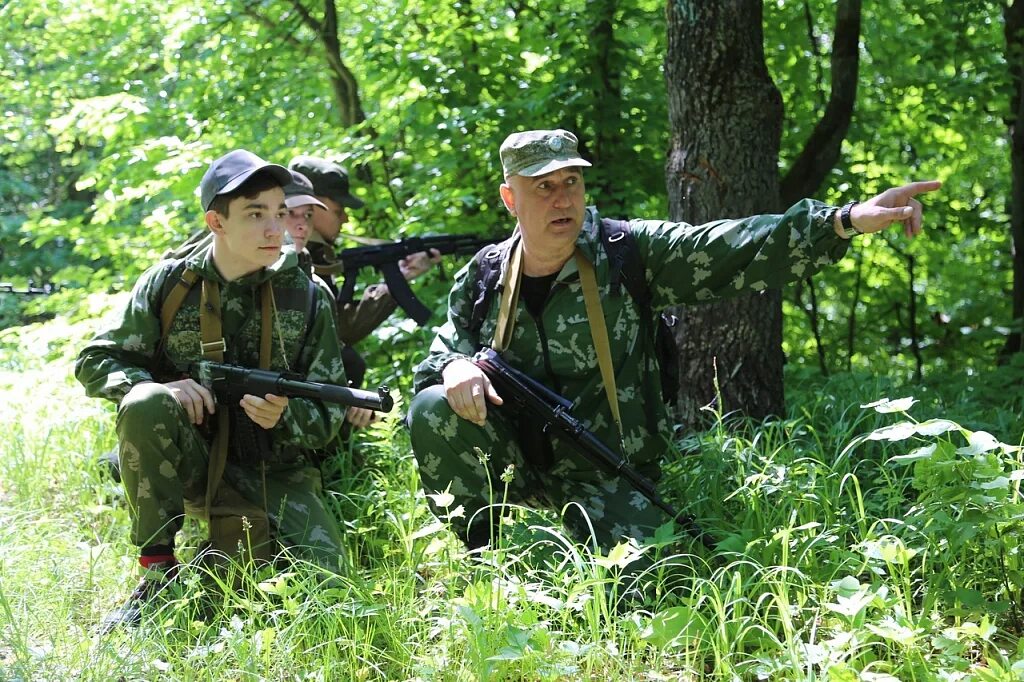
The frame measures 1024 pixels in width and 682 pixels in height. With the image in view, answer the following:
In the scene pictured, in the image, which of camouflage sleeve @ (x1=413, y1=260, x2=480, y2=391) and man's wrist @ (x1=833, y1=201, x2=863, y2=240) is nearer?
man's wrist @ (x1=833, y1=201, x2=863, y2=240)

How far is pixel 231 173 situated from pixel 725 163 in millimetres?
2109

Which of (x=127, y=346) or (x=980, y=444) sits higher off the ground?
(x=127, y=346)

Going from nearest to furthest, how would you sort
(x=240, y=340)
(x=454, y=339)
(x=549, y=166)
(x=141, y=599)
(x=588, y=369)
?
1. (x=141, y=599)
2. (x=549, y=166)
3. (x=588, y=369)
4. (x=454, y=339)
5. (x=240, y=340)

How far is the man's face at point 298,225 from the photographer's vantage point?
459 cm

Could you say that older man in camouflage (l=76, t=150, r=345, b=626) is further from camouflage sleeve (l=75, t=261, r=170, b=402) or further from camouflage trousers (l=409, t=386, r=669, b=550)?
camouflage trousers (l=409, t=386, r=669, b=550)

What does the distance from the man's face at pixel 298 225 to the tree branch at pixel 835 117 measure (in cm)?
300

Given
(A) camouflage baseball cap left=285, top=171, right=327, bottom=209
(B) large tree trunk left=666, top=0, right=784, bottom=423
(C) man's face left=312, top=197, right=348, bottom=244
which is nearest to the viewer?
(B) large tree trunk left=666, top=0, right=784, bottom=423

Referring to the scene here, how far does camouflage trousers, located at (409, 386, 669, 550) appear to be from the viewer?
324 centimetres

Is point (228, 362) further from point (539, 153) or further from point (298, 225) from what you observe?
point (539, 153)

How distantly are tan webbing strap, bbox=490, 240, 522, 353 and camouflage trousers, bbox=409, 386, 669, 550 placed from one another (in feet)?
0.88

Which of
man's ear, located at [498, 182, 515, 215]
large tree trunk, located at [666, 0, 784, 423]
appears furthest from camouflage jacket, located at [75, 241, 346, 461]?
large tree trunk, located at [666, 0, 784, 423]

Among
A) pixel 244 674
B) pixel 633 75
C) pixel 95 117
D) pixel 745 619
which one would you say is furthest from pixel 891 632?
pixel 95 117

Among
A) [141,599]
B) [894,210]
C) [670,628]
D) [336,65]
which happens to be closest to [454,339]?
[141,599]

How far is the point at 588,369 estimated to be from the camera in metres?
3.45
